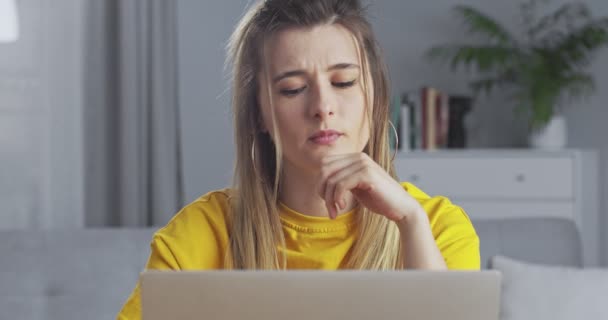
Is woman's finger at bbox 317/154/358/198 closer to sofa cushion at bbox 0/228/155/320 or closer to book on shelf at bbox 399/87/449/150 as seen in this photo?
sofa cushion at bbox 0/228/155/320

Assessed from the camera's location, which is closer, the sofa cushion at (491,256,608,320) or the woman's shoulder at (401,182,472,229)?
the woman's shoulder at (401,182,472,229)

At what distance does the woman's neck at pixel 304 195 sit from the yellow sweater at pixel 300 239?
0.04ft

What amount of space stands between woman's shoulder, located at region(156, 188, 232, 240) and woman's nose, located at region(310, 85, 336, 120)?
0.24m

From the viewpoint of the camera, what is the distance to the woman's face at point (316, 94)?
118 cm

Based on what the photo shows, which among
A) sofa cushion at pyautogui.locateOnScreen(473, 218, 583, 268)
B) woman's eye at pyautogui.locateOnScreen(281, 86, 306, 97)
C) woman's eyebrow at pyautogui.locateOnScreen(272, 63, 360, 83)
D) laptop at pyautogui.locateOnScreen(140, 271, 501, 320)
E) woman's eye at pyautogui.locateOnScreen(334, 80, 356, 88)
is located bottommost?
sofa cushion at pyautogui.locateOnScreen(473, 218, 583, 268)

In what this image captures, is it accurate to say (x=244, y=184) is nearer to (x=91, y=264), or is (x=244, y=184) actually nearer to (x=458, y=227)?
(x=458, y=227)

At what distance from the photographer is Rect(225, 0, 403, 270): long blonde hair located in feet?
4.12

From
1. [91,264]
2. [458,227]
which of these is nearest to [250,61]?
[458,227]

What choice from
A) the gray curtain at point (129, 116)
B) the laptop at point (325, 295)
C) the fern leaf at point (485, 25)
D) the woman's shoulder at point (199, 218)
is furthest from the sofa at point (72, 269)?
the fern leaf at point (485, 25)

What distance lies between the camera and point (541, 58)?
3832 mm

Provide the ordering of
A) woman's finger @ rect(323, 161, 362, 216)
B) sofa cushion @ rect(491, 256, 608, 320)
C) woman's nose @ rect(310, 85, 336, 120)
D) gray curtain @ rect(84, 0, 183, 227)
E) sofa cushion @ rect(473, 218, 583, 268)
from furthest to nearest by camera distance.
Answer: gray curtain @ rect(84, 0, 183, 227), sofa cushion @ rect(473, 218, 583, 268), sofa cushion @ rect(491, 256, 608, 320), woman's nose @ rect(310, 85, 336, 120), woman's finger @ rect(323, 161, 362, 216)

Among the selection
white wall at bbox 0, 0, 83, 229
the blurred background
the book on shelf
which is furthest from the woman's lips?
the book on shelf

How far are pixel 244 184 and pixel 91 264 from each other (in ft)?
→ 3.20

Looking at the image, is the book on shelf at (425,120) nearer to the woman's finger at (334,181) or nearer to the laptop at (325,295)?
the woman's finger at (334,181)
